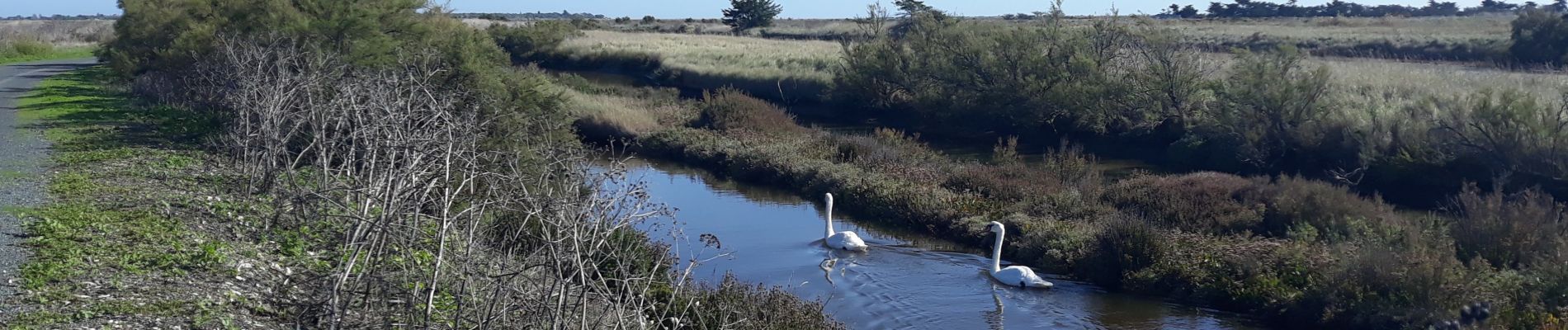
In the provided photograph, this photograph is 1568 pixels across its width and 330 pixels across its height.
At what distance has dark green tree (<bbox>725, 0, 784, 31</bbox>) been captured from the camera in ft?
296

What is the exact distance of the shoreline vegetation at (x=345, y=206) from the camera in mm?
6473

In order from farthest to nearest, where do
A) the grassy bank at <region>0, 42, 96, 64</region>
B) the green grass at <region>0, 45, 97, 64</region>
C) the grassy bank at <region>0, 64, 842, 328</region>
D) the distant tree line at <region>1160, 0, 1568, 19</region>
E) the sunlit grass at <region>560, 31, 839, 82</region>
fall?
the distant tree line at <region>1160, 0, 1568, 19</region>, the grassy bank at <region>0, 42, 96, 64</region>, the green grass at <region>0, 45, 97, 64</region>, the sunlit grass at <region>560, 31, 839, 82</region>, the grassy bank at <region>0, 64, 842, 328</region>

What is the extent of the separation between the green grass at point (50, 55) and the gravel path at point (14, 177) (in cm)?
2098

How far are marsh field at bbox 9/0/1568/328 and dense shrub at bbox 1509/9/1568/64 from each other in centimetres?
254

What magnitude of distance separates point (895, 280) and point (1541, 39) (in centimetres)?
3297

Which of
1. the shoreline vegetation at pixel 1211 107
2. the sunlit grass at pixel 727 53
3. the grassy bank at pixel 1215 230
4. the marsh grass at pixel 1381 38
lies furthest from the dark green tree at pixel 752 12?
the grassy bank at pixel 1215 230

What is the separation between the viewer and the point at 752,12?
296 ft

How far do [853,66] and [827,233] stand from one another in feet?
64.6

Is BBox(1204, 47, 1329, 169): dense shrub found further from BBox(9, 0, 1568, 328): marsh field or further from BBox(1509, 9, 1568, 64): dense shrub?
BBox(1509, 9, 1568, 64): dense shrub

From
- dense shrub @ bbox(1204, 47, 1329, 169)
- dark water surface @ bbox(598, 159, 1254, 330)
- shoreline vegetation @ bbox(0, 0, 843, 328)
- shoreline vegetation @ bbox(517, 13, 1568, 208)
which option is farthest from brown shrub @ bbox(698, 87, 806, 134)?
dense shrub @ bbox(1204, 47, 1329, 169)

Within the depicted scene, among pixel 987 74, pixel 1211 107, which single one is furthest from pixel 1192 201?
pixel 987 74

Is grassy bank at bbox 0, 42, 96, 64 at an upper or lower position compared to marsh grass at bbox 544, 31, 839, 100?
upper

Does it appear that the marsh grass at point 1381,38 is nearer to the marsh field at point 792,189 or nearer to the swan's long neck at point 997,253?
the marsh field at point 792,189

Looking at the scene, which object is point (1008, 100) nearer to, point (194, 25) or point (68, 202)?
point (194, 25)
